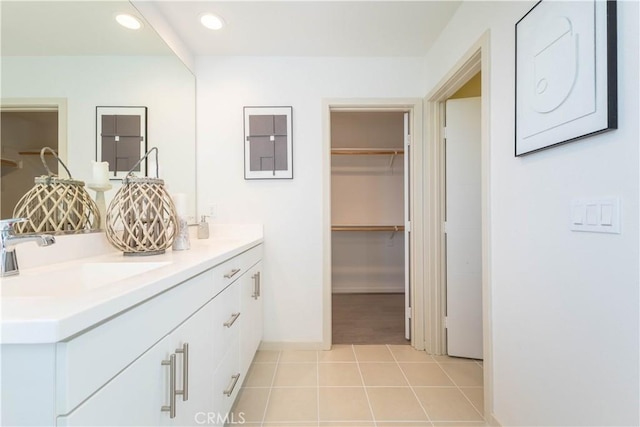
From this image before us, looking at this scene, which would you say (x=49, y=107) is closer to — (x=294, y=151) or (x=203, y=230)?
(x=203, y=230)

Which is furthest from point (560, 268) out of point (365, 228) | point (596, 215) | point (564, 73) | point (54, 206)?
point (365, 228)

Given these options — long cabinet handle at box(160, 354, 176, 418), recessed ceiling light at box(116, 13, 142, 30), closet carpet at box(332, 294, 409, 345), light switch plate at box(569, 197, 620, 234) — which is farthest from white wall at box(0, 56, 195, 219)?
light switch plate at box(569, 197, 620, 234)

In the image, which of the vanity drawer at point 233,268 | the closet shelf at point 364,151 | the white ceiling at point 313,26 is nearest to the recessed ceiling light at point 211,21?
the white ceiling at point 313,26

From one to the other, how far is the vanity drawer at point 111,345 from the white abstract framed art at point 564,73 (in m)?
1.34

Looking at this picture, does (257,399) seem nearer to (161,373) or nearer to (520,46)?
(161,373)

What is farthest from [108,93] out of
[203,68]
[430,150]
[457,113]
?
[457,113]

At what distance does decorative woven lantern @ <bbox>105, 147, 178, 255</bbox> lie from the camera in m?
1.24

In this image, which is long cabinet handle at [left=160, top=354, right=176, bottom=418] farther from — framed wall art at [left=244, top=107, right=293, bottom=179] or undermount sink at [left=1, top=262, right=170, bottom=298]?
framed wall art at [left=244, top=107, right=293, bottom=179]

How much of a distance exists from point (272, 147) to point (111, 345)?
182 centimetres

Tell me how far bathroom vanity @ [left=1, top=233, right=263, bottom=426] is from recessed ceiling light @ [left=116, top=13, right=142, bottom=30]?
3.95 feet

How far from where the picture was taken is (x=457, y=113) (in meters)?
2.08

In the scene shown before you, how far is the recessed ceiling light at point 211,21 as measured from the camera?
178 cm

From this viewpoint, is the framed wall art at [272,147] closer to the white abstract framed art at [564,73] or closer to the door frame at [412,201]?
the door frame at [412,201]

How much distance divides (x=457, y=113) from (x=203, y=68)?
6.55 feet
